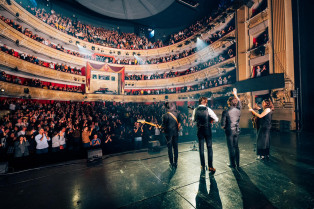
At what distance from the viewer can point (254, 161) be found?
13.8 feet

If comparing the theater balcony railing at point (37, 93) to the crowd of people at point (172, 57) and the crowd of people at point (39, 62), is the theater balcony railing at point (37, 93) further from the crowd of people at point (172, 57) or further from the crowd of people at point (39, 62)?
the crowd of people at point (172, 57)

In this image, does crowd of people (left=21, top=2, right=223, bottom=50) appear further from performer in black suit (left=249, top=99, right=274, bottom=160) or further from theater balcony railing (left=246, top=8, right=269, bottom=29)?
performer in black suit (left=249, top=99, right=274, bottom=160)

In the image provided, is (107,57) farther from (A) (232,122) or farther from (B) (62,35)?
(A) (232,122)

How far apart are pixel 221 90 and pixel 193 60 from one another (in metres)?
8.81

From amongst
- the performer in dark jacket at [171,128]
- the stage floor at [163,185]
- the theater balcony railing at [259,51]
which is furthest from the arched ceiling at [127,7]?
the stage floor at [163,185]

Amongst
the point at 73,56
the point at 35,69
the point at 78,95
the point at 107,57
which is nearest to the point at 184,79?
the point at 107,57

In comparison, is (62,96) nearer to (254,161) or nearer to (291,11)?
(254,161)

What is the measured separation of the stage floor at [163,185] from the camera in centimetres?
243

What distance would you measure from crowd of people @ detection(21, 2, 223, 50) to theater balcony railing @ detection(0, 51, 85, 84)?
705 centimetres

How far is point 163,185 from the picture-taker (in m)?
3.04

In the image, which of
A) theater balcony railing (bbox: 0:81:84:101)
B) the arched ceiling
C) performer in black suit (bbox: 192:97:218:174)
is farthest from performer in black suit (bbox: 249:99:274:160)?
the arched ceiling

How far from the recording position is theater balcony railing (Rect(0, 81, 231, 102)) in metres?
13.3

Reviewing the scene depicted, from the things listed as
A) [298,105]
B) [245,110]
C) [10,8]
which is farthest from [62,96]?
[298,105]

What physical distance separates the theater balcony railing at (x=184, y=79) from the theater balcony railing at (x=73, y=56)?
2328mm
